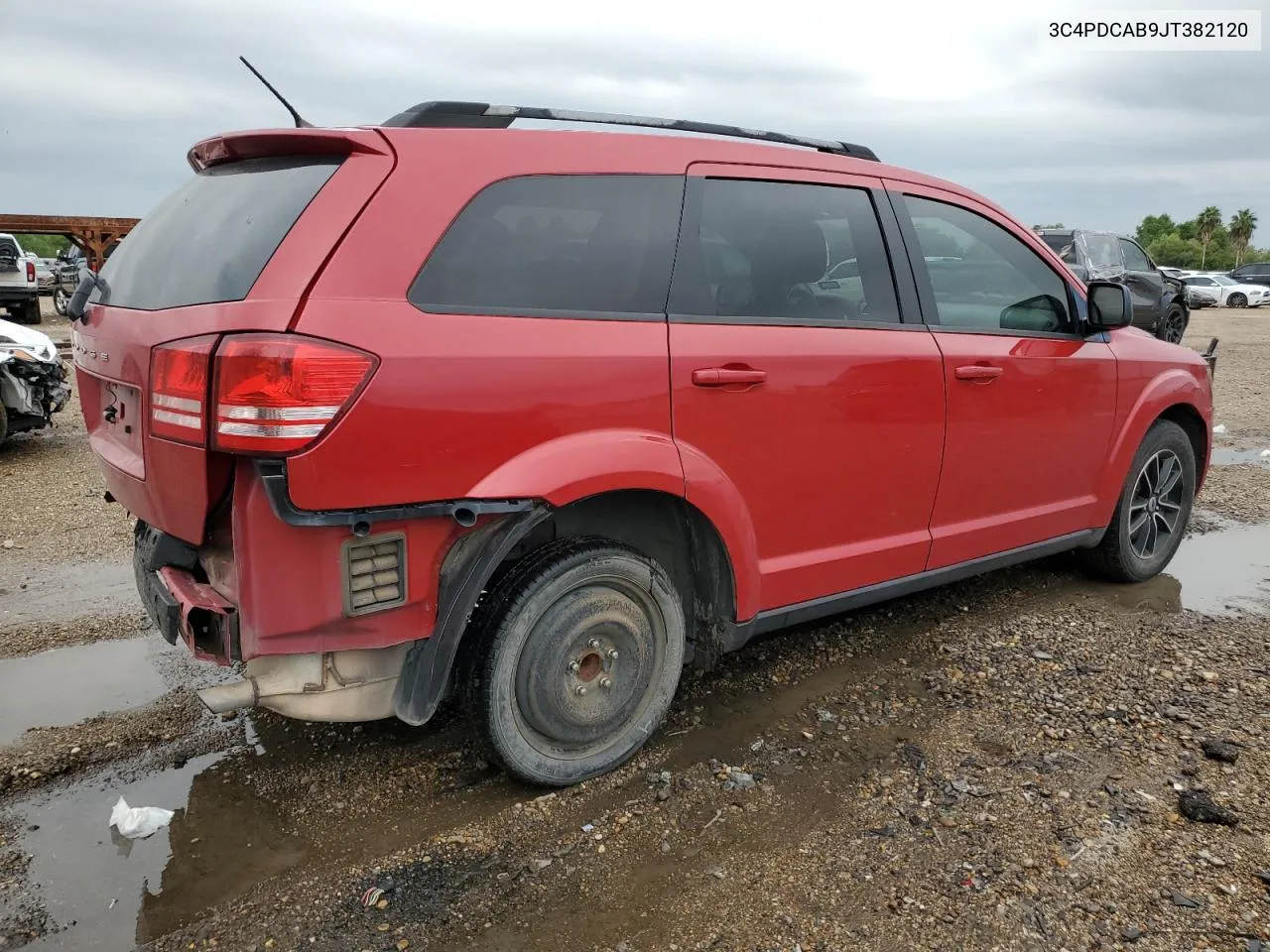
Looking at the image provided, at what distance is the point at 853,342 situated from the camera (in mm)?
3170

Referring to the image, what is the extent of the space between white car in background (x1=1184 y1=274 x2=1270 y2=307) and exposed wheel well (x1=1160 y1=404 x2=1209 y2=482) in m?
34.3

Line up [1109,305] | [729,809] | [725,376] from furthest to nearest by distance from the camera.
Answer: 1. [1109,305]
2. [725,376]
3. [729,809]

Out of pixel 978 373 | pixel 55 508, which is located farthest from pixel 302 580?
pixel 55 508

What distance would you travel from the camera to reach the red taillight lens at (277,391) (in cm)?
214

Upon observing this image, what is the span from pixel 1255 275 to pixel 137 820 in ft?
151

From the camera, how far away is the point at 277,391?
2.14 meters

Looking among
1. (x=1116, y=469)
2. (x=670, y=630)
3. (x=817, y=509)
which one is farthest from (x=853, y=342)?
(x=1116, y=469)

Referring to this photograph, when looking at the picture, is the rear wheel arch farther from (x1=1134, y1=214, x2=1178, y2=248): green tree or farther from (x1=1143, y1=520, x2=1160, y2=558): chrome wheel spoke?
(x1=1134, y1=214, x2=1178, y2=248): green tree

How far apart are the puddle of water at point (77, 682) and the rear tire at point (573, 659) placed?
5.25 ft

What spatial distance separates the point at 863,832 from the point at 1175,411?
3.22 meters

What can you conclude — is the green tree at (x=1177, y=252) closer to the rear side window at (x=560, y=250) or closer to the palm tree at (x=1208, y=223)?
the palm tree at (x=1208, y=223)

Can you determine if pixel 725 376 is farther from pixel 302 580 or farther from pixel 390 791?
pixel 390 791

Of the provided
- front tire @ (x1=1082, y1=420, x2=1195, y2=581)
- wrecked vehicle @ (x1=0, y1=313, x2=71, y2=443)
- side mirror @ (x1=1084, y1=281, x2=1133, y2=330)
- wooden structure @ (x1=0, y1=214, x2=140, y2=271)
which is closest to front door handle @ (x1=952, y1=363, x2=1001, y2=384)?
side mirror @ (x1=1084, y1=281, x2=1133, y2=330)

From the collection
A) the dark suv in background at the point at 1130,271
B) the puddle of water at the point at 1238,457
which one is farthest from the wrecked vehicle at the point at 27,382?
the dark suv in background at the point at 1130,271
